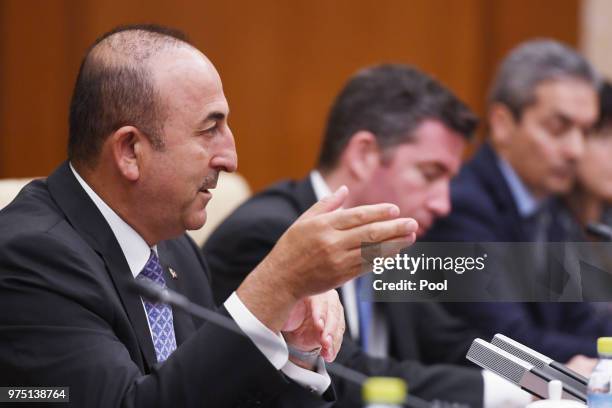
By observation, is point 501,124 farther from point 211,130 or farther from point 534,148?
point 211,130

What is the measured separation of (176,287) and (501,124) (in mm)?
1938

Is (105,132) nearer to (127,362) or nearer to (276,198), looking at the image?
(127,362)

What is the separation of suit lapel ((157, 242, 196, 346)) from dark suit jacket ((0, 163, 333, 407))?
137mm

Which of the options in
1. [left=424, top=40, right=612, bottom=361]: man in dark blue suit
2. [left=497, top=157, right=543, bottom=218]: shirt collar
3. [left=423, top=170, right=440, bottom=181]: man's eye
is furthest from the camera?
[left=497, top=157, right=543, bottom=218]: shirt collar

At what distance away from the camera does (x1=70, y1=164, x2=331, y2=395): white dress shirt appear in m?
1.35

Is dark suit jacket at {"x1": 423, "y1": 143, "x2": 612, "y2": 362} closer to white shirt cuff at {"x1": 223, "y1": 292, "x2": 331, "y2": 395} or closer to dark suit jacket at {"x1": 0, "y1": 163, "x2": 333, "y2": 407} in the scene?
dark suit jacket at {"x1": 0, "y1": 163, "x2": 333, "y2": 407}

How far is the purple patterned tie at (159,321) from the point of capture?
1.62 m

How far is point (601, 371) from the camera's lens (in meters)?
1.34

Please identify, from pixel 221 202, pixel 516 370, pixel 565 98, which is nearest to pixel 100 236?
pixel 516 370

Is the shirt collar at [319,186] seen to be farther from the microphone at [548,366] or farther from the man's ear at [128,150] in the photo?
the microphone at [548,366]

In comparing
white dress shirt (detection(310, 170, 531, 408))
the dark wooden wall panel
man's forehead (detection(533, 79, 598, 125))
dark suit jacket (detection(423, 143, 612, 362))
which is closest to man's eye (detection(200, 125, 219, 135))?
white dress shirt (detection(310, 170, 531, 408))

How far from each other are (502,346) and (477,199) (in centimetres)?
171

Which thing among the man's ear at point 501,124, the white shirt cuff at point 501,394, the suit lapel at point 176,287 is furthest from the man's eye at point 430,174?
the suit lapel at point 176,287

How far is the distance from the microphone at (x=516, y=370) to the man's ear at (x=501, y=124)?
210 centimetres
